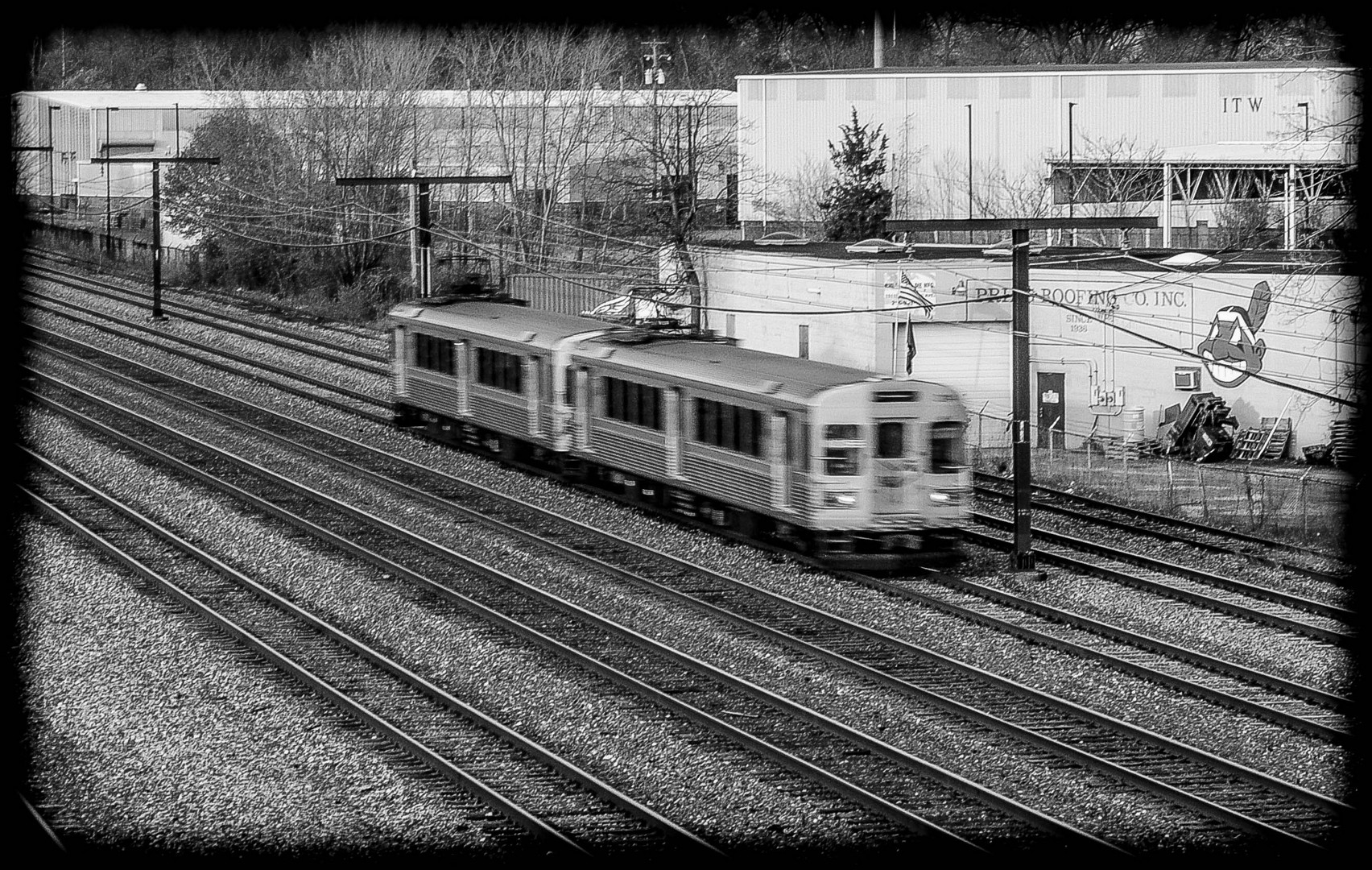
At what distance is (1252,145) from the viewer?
39.1 m

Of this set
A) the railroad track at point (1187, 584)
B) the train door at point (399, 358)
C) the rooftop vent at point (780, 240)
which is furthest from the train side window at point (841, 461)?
the rooftop vent at point (780, 240)

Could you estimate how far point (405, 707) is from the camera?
12.9m

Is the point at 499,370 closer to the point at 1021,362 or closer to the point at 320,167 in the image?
the point at 1021,362

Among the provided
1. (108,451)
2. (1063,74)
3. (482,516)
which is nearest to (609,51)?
(1063,74)

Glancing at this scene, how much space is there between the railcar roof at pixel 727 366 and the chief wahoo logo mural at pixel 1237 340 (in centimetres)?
1328

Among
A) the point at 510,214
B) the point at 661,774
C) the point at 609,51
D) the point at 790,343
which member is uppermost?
the point at 609,51

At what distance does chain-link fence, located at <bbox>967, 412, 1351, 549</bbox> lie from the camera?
71.7 ft

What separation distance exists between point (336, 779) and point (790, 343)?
2534 cm

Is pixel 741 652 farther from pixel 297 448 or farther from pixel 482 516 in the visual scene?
pixel 297 448

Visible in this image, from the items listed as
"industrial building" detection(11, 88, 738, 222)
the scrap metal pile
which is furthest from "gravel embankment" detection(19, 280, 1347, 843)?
"industrial building" detection(11, 88, 738, 222)

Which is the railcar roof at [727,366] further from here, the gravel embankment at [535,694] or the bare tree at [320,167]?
the bare tree at [320,167]

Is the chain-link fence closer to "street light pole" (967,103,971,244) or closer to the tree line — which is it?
the tree line

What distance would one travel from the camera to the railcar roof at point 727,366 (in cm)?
1789

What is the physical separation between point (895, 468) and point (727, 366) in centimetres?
281
